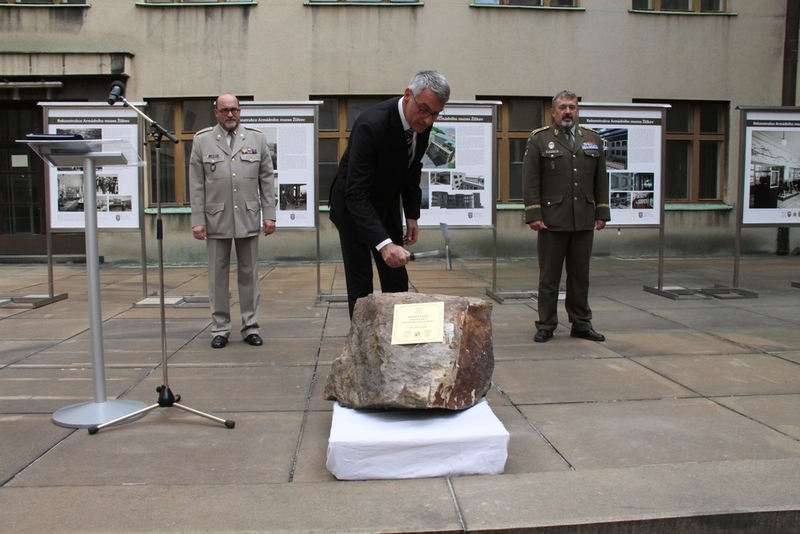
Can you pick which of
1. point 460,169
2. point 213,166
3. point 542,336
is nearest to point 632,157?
point 460,169

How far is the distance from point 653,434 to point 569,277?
2500 mm

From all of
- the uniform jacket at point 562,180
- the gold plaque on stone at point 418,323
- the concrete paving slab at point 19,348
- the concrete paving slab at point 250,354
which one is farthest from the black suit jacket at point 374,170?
the concrete paving slab at point 19,348

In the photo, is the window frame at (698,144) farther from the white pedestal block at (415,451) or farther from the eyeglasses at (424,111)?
the white pedestal block at (415,451)

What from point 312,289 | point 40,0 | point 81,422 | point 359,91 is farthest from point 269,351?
point 40,0

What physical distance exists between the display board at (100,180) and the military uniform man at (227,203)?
294cm

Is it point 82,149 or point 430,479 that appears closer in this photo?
point 430,479

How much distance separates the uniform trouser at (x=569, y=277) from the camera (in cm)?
591

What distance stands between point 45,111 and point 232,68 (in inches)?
177

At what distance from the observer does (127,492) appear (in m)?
2.95

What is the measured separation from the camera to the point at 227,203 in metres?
5.79

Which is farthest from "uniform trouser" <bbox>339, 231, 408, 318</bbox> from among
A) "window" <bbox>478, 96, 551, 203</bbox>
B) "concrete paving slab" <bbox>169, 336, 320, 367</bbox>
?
"window" <bbox>478, 96, 551, 203</bbox>

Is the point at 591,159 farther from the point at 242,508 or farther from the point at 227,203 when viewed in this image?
the point at 242,508

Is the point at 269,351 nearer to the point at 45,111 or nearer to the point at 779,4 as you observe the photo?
the point at 45,111

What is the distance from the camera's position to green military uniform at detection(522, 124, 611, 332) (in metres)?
5.82
